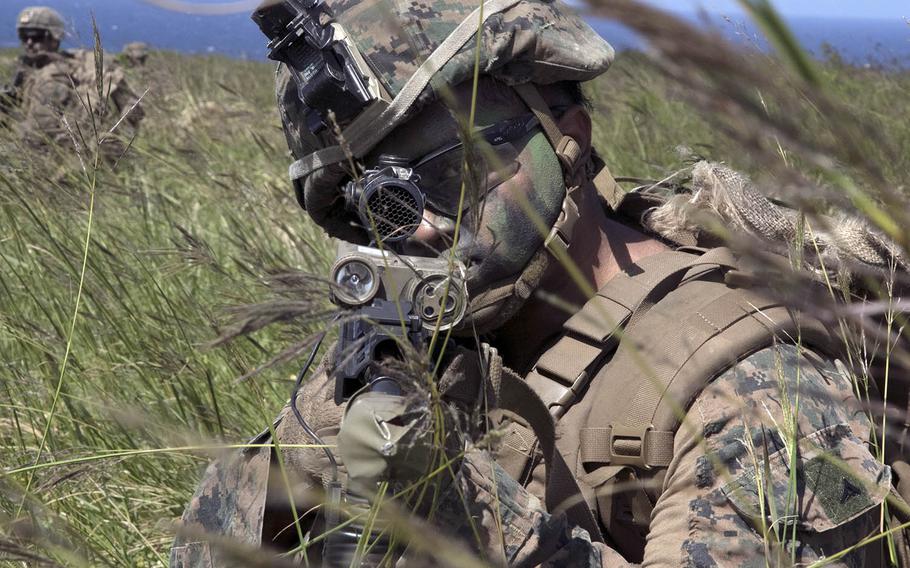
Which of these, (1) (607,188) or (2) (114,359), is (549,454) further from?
(2) (114,359)

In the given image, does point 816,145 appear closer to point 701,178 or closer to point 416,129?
point 701,178

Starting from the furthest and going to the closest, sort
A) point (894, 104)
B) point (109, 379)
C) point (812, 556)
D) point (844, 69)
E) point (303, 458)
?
point (844, 69) → point (894, 104) → point (109, 379) → point (303, 458) → point (812, 556)

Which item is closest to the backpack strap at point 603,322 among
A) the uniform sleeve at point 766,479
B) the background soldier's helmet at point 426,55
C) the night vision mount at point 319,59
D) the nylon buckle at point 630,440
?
the nylon buckle at point 630,440

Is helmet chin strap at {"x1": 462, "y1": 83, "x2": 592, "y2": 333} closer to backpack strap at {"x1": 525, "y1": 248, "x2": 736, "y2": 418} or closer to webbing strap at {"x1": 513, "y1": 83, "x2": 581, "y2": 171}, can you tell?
webbing strap at {"x1": 513, "y1": 83, "x2": 581, "y2": 171}

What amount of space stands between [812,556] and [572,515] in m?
0.48

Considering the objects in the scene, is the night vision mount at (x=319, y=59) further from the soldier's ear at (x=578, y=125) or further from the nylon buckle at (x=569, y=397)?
the nylon buckle at (x=569, y=397)

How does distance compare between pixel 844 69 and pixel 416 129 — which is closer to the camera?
pixel 416 129

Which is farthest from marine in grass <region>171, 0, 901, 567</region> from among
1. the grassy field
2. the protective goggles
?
the protective goggles

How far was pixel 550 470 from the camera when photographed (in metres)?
2.01

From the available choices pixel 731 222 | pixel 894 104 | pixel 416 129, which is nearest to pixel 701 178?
pixel 731 222

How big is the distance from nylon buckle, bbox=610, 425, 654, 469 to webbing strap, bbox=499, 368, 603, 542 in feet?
0.34

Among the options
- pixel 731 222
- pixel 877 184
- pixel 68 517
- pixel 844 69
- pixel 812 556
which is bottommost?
pixel 844 69

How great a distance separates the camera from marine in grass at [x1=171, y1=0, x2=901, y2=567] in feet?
5.37

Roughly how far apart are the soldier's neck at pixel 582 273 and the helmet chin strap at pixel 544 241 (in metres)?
0.07
